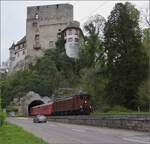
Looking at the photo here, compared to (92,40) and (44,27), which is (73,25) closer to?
(44,27)

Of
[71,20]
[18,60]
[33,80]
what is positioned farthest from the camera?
[18,60]

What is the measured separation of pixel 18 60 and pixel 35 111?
180 ft

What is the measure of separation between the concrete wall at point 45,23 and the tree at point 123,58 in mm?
60217

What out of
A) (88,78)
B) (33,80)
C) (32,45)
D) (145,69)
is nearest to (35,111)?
(88,78)

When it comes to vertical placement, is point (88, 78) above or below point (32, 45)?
below

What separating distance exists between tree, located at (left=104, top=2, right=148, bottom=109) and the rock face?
1750 inches

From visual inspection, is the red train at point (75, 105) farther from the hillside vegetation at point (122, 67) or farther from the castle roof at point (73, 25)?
the castle roof at point (73, 25)

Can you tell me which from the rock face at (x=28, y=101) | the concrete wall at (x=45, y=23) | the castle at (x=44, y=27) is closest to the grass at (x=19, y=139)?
the rock face at (x=28, y=101)

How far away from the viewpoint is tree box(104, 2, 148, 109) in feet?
201

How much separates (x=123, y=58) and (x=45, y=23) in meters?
68.6

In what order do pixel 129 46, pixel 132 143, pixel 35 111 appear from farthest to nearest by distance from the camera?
pixel 35 111, pixel 129 46, pixel 132 143

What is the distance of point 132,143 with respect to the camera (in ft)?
74.2

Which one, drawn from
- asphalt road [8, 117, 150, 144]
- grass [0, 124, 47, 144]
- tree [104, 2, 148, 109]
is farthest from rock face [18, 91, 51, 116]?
grass [0, 124, 47, 144]

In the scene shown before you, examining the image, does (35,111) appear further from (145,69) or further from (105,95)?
(145,69)
